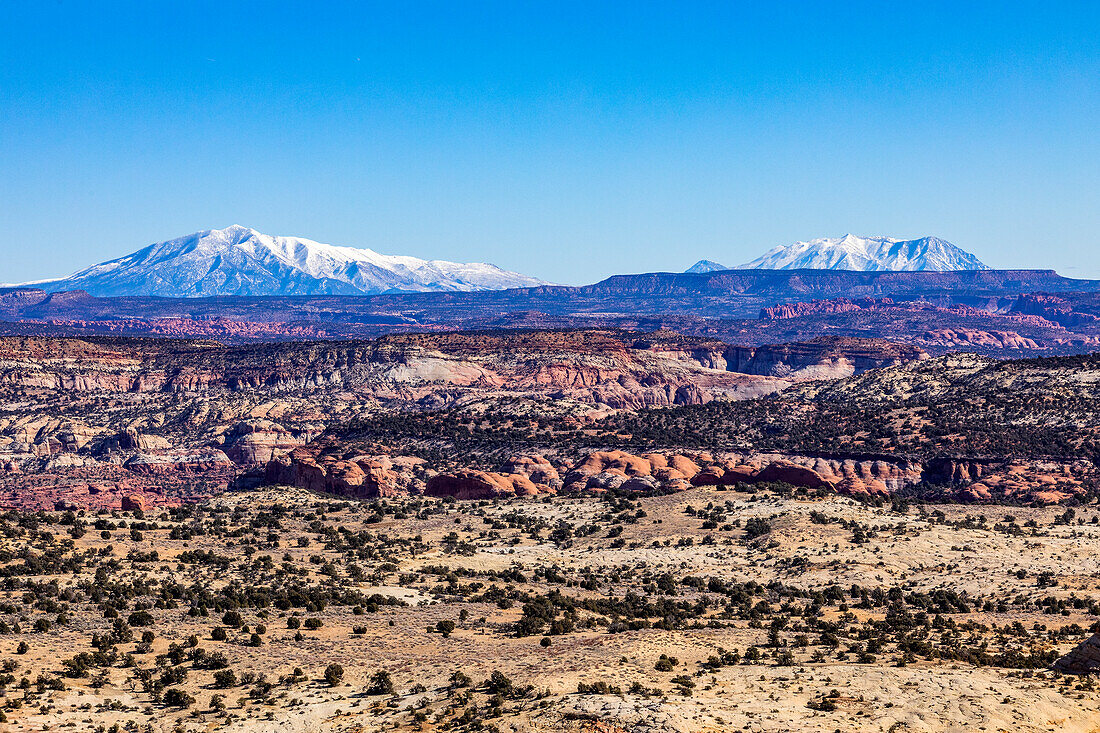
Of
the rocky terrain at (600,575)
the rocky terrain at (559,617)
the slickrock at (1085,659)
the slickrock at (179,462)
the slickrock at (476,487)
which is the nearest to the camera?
the rocky terrain at (559,617)

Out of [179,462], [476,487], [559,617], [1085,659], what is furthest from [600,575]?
[179,462]

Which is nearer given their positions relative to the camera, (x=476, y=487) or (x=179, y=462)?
(x=476, y=487)

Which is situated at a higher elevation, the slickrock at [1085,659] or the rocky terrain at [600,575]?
the slickrock at [1085,659]

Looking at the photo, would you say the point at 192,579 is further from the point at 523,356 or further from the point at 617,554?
the point at 523,356

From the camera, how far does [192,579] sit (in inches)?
1797

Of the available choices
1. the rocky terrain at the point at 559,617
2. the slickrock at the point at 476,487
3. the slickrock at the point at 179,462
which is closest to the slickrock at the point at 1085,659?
the rocky terrain at the point at 559,617

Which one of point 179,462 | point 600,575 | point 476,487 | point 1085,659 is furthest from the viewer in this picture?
point 179,462

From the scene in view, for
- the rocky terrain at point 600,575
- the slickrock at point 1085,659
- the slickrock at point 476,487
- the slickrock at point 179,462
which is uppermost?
the slickrock at point 1085,659

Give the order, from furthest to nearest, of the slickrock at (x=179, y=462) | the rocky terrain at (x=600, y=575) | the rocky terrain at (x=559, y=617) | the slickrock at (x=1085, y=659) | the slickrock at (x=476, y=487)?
the slickrock at (x=179, y=462) < the slickrock at (x=476, y=487) < the slickrock at (x=1085, y=659) < the rocky terrain at (x=600, y=575) < the rocky terrain at (x=559, y=617)

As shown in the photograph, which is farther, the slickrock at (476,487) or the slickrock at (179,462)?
the slickrock at (179,462)

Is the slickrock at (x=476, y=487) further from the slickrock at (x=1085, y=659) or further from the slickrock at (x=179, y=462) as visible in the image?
the slickrock at (x=179, y=462)

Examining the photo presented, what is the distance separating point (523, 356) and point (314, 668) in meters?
158

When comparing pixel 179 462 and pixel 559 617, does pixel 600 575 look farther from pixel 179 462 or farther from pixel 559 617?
pixel 179 462

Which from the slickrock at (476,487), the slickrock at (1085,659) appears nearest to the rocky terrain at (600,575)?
the slickrock at (1085,659)
